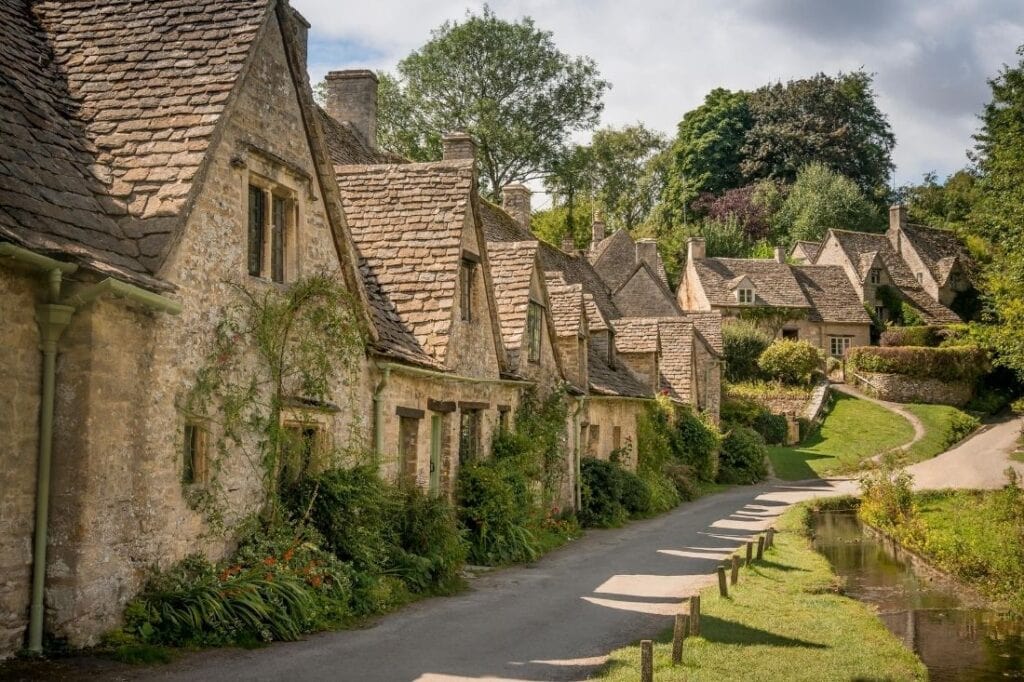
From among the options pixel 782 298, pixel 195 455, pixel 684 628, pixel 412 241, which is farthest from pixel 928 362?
pixel 195 455

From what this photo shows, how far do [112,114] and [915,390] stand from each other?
53396 millimetres

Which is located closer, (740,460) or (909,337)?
(740,460)

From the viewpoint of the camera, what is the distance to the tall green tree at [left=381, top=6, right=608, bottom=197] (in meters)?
57.7

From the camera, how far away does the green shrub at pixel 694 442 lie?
40.0 m

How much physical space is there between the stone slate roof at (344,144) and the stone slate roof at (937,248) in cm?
5742

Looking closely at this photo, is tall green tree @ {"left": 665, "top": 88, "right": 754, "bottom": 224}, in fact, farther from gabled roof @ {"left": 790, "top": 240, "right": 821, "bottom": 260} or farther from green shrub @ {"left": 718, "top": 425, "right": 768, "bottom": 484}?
green shrub @ {"left": 718, "top": 425, "right": 768, "bottom": 484}

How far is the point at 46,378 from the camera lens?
9.70 m

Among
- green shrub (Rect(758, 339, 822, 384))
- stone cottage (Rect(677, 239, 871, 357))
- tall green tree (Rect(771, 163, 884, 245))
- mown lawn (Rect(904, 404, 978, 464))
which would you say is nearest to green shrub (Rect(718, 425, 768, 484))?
mown lawn (Rect(904, 404, 978, 464))

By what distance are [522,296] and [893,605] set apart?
10.2 meters

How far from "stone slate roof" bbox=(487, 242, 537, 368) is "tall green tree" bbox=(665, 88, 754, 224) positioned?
2500 inches

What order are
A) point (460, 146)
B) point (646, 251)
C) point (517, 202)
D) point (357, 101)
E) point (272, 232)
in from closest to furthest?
point (272, 232) → point (460, 146) → point (357, 101) → point (517, 202) → point (646, 251)

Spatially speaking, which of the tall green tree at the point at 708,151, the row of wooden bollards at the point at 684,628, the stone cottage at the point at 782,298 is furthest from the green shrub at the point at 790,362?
the row of wooden bollards at the point at 684,628

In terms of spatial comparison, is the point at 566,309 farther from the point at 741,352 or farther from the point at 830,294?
the point at 830,294

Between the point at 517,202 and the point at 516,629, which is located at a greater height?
the point at 517,202
